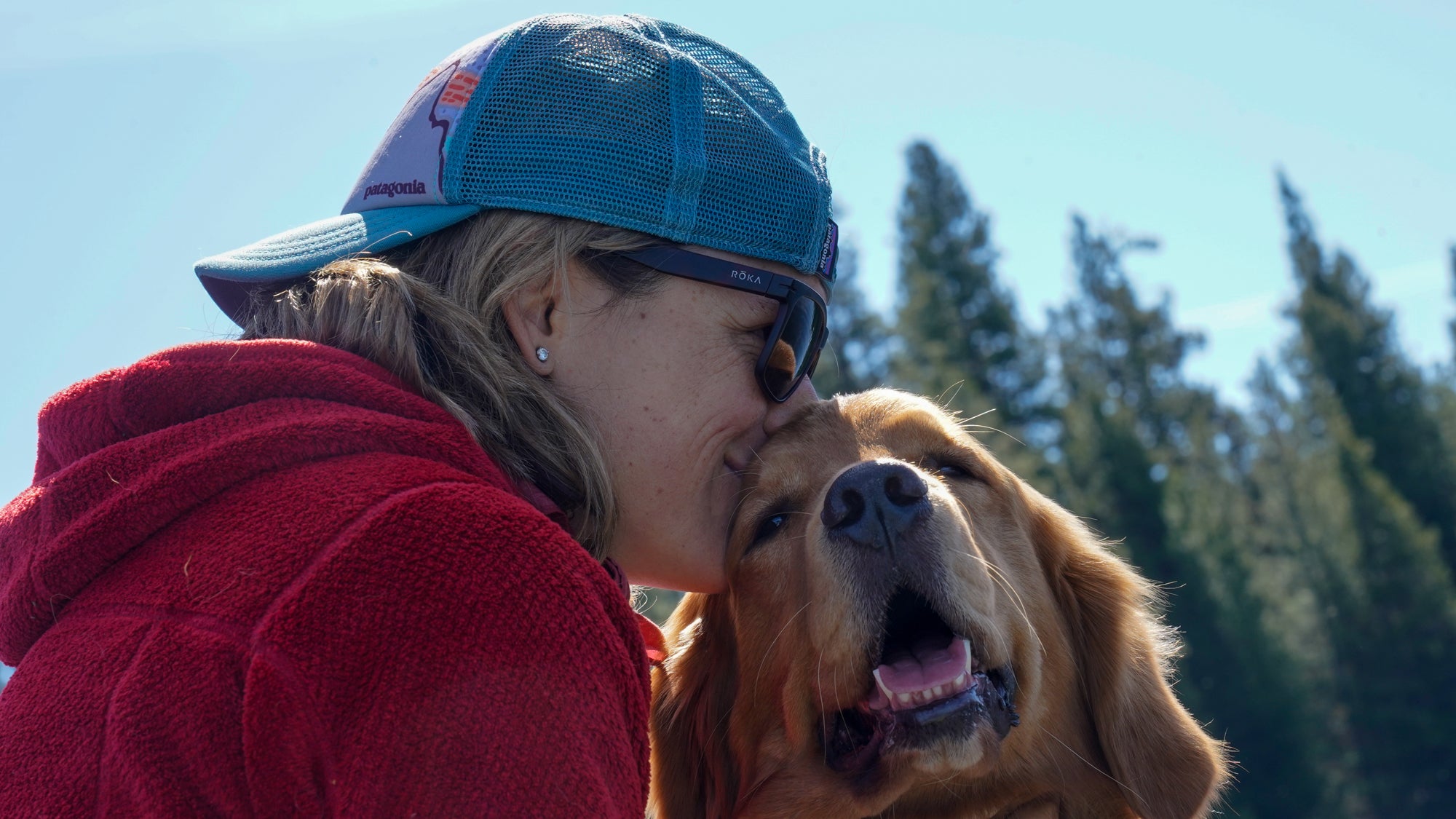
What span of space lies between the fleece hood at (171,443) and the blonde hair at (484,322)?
32cm

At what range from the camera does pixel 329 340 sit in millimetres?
2488

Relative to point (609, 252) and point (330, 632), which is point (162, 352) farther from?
point (609, 252)

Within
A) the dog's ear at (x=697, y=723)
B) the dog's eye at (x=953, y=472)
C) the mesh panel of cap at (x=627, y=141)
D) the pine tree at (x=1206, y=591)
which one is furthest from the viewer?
the pine tree at (x=1206, y=591)

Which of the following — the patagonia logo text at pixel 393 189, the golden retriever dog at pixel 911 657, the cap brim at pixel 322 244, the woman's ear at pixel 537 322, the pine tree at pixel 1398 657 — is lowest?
the pine tree at pixel 1398 657

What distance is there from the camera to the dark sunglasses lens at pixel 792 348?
10.8ft

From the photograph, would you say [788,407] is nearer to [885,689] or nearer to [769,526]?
[769,526]

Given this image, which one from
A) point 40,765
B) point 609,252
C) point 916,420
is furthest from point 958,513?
point 40,765

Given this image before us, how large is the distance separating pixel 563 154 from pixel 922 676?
163 cm

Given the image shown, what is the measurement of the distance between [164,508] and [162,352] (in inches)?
14.4

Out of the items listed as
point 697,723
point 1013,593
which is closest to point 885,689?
point 1013,593

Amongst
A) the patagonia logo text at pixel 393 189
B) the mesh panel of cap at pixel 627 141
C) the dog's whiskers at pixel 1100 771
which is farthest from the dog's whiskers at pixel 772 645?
the patagonia logo text at pixel 393 189

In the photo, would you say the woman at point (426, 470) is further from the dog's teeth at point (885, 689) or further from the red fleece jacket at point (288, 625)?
the dog's teeth at point (885, 689)

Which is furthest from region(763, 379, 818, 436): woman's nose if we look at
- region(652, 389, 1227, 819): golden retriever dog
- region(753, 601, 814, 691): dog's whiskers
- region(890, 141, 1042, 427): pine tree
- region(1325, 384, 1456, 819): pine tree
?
region(1325, 384, 1456, 819): pine tree

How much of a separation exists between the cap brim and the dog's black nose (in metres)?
1.19
